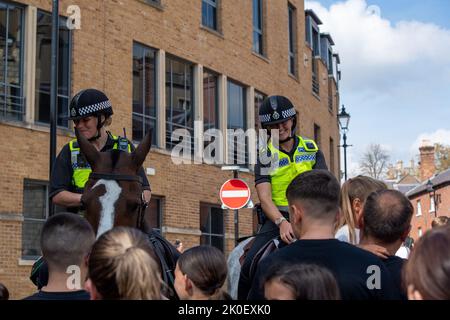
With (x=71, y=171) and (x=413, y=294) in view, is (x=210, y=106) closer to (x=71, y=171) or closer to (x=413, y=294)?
(x=71, y=171)

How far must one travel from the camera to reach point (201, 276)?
4949mm

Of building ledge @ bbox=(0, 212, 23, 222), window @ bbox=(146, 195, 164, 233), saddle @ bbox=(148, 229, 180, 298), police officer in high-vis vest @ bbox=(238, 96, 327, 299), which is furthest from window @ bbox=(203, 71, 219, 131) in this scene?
saddle @ bbox=(148, 229, 180, 298)

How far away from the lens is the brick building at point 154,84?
58.0 ft

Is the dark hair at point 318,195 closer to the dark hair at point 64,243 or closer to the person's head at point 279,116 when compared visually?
the dark hair at point 64,243

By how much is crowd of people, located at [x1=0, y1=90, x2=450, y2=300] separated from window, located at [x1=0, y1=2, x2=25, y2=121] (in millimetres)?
11381

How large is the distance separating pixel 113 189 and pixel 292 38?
92.3 feet

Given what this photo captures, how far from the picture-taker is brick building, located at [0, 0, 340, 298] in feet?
58.0

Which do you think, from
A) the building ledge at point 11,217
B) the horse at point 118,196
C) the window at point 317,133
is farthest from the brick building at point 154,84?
the horse at point 118,196

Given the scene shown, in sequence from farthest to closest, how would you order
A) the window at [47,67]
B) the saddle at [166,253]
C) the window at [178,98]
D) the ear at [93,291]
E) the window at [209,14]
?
the window at [209,14] → the window at [178,98] → the window at [47,67] → the saddle at [166,253] → the ear at [93,291]

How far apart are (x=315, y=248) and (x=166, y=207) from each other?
17735 mm

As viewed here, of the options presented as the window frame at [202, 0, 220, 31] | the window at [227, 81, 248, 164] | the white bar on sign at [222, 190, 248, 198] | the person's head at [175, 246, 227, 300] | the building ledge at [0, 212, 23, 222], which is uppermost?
the window frame at [202, 0, 220, 31]

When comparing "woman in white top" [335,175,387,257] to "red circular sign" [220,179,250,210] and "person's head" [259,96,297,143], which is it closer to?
"person's head" [259,96,297,143]

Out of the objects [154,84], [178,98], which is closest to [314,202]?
[154,84]

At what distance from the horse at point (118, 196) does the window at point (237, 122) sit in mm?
18721
